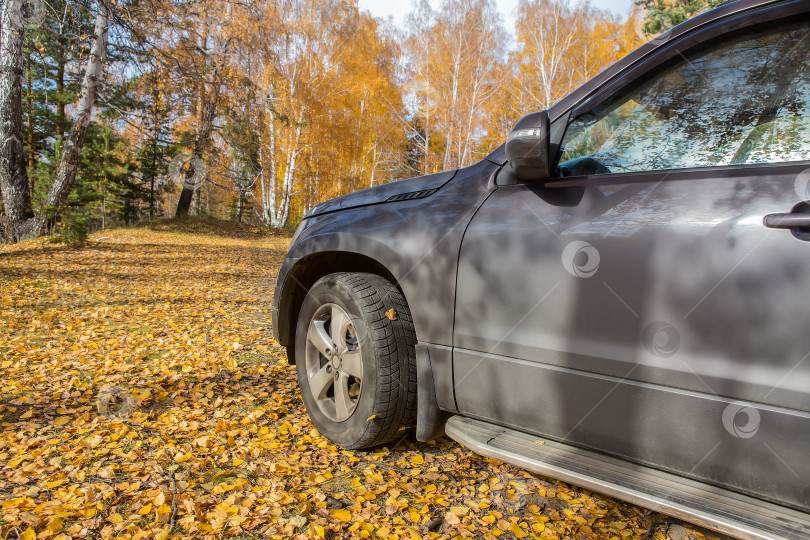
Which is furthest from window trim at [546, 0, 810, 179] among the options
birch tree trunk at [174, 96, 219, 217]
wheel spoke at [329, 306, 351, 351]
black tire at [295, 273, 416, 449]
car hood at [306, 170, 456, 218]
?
birch tree trunk at [174, 96, 219, 217]

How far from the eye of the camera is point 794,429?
1.36 meters

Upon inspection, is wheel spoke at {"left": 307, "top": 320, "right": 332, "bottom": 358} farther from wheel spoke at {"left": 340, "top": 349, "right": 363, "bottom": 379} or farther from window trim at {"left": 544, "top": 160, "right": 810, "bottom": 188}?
window trim at {"left": 544, "top": 160, "right": 810, "bottom": 188}

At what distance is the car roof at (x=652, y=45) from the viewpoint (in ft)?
5.44

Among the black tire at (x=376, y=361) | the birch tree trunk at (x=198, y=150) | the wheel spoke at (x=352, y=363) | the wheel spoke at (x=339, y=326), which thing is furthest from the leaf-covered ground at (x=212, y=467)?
the birch tree trunk at (x=198, y=150)

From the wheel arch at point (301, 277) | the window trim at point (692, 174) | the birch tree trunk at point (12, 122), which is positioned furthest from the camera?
the birch tree trunk at point (12, 122)

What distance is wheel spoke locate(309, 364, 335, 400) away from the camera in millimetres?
2594

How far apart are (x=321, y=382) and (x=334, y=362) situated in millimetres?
192

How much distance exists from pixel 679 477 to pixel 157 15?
13018mm

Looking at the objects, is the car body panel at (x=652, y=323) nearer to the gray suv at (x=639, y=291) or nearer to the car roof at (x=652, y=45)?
the gray suv at (x=639, y=291)

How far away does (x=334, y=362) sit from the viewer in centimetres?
253

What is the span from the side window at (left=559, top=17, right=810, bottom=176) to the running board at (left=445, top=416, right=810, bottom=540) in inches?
41.5

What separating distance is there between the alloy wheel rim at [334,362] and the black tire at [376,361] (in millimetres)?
13

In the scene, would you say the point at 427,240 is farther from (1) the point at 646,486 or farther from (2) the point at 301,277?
(1) the point at 646,486

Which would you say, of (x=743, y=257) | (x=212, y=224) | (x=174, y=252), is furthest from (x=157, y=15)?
(x=743, y=257)
